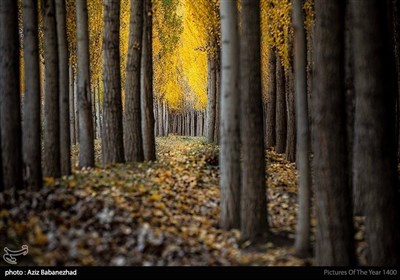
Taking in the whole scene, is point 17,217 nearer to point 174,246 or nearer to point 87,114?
point 174,246

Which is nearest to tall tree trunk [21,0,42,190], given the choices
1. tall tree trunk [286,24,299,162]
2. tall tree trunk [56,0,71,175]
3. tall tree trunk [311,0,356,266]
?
tall tree trunk [56,0,71,175]

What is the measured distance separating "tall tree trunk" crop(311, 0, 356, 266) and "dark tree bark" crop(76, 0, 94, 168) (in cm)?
614

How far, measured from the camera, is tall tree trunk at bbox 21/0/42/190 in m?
7.35

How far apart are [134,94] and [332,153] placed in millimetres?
6539

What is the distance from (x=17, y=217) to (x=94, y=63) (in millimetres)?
17899

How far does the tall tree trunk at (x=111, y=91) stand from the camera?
10.5 m

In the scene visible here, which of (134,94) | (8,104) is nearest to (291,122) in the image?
(134,94)

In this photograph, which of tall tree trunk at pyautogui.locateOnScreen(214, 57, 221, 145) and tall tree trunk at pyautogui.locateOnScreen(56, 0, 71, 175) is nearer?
tall tree trunk at pyautogui.locateOnScreen(56, 0, 71, 175)

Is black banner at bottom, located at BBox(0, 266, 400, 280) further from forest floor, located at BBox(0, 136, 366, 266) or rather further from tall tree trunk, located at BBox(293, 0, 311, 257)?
tall tree trunk, located at BBox(293, 0, 311, 257)

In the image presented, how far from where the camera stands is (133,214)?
21.8ft

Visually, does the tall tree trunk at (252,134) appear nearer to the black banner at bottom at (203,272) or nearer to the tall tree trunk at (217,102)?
the black banner at bottom at (203,272)

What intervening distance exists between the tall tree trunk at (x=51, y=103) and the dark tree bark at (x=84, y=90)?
1201 millimetres

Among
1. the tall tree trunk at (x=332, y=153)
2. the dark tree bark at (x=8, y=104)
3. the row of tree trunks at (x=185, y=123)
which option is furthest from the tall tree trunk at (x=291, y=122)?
the row of tree trunks at (x=185, y=123)

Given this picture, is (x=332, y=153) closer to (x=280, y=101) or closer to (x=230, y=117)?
(x=230, y=117)
